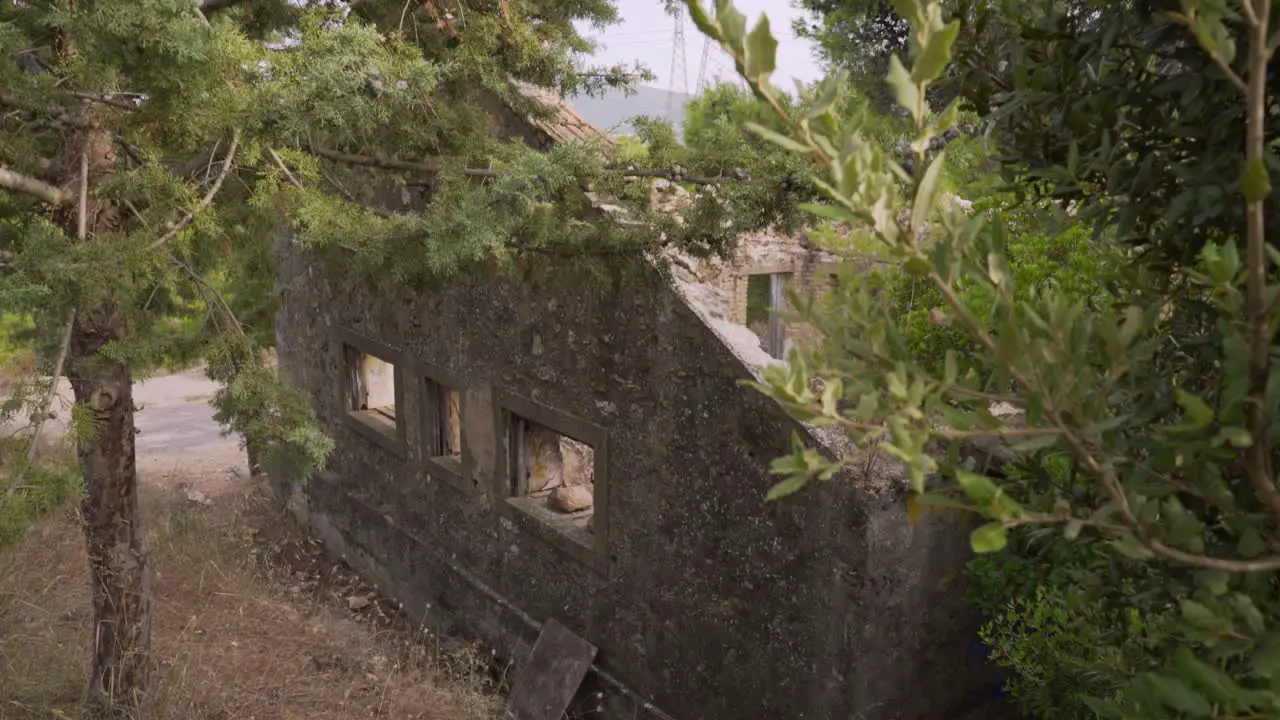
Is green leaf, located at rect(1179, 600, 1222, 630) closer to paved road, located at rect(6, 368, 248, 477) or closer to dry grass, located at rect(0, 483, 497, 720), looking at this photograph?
dry grass, located at rect(0, 483, 497, 720)

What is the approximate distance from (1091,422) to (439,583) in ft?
24.5

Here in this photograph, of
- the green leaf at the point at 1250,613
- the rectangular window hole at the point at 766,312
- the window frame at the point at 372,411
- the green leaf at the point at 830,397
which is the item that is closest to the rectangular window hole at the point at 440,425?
the window frame at the point at 372,411

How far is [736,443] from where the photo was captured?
5320 mm

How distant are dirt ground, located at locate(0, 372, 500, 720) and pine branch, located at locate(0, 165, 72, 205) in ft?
5.68

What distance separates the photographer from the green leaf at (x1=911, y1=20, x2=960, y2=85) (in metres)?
1.25

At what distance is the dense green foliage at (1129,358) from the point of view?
4.46 ft

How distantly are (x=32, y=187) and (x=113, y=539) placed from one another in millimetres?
2113

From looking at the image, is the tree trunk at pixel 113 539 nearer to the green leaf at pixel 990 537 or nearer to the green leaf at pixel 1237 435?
the green leaf at pixel 990 537

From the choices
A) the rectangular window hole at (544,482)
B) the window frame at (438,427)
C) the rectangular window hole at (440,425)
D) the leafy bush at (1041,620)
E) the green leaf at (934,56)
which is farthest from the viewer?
the rectangular window hole at (440,425)

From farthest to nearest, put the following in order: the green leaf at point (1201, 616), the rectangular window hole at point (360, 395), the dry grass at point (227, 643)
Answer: the rectangular window hole at point (360, 395)
the dry grass at point (227, 643)
the green leaf at point (1201, 616)

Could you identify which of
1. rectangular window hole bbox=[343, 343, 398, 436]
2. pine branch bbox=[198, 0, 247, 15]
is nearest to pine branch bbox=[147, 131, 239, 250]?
pine branch bbox=[198, 0, 247, 15]

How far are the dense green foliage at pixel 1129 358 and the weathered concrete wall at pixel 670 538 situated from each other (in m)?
2.90

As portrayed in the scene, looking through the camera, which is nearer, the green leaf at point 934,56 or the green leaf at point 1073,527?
the green leaf at point 934,56

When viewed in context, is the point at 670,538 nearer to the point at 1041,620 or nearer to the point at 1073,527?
the point at 1041,620
